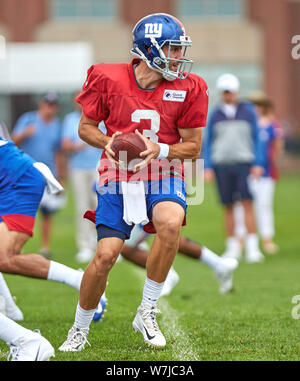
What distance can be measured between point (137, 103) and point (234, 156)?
4776 millimetres

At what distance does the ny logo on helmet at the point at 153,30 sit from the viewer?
4.42 metres

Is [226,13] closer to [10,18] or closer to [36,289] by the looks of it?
[10,18]

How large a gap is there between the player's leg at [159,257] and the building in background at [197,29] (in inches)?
1145

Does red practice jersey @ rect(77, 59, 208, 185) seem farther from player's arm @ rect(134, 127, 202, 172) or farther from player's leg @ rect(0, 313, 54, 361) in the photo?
player's leg @ rect(0, 313, 54, 361)

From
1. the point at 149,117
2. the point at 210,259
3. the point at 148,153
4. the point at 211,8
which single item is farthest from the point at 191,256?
the point at 211,8

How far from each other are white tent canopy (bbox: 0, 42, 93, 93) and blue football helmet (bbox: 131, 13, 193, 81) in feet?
76.1

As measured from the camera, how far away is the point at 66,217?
1552cm

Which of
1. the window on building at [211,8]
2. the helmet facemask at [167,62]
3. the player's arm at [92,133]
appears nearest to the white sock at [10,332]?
the player's arm at [92,133]

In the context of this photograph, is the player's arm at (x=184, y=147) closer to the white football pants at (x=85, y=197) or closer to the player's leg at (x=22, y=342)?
the player's leg at (x=22, y=342)

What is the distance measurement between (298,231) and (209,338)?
8202 mm

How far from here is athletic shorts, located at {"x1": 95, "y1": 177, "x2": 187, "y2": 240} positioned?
14.4ft

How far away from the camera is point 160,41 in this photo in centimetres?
441

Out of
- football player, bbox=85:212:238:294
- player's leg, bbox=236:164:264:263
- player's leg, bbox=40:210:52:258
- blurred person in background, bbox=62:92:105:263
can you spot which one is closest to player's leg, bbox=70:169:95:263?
blurred person in background, bbox=62:92:105:263
